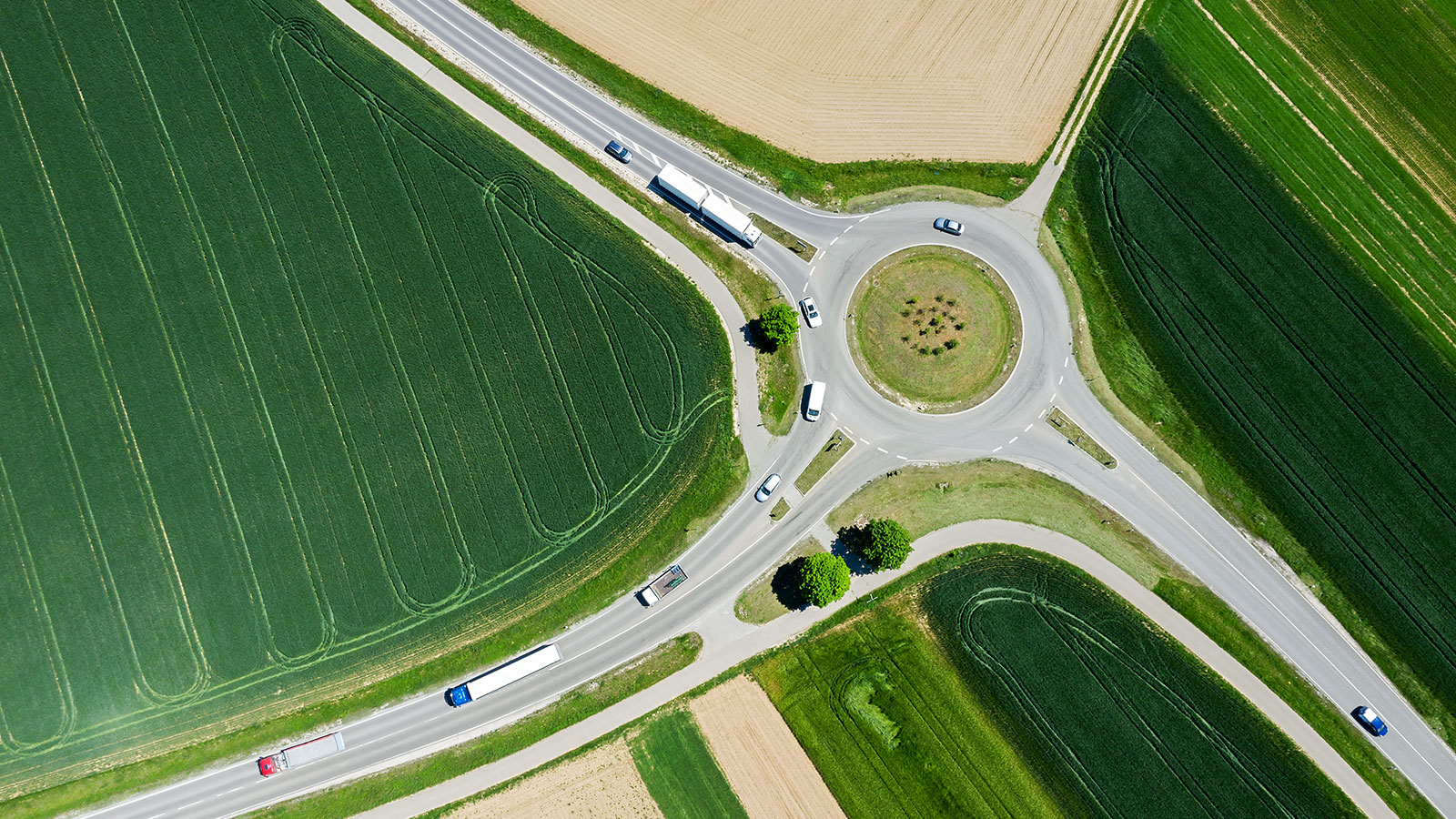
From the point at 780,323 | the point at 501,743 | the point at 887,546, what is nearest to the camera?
the point at 887,546

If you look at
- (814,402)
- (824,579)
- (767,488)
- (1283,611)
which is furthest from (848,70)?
(1283,611)

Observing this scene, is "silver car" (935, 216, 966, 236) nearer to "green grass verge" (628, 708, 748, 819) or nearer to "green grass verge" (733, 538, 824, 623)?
"green grass verge" (733, 538, 824, 623)

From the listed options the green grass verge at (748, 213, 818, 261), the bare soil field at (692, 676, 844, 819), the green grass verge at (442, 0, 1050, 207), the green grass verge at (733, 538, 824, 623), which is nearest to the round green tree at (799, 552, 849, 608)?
the green grass verge at (733, 538, 824, 623)

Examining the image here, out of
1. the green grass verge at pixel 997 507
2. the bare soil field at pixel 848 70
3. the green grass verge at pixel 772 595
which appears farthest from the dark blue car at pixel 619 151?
the green grass verge at pixel 772 595

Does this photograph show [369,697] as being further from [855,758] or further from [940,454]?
[940,454]

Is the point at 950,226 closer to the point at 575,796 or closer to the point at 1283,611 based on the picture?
the point at 1283,611
